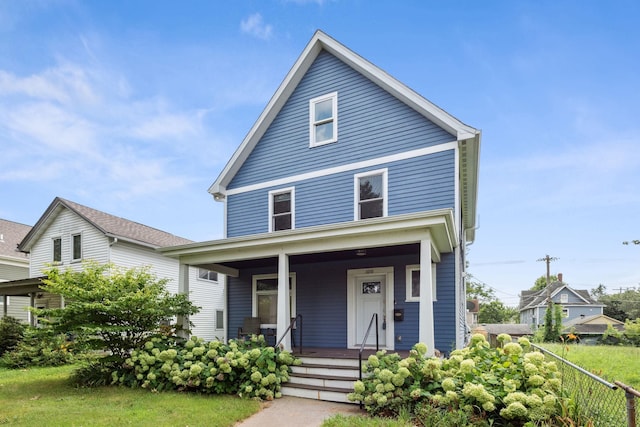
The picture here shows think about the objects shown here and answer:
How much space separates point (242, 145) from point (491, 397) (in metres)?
9.29

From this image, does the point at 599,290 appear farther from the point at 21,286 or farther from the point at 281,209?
the point at 21,286

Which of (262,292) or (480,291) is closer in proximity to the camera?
(262,292)

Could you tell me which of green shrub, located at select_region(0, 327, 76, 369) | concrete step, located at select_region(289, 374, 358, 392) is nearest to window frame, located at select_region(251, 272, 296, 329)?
concrete step, located at select_region(289, 374, 358, 392)

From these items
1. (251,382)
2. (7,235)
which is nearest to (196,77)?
(251,382)

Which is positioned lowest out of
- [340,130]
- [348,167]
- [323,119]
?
[348,167]

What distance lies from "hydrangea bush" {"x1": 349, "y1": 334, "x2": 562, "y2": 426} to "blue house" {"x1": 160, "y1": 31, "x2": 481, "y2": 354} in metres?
1.76

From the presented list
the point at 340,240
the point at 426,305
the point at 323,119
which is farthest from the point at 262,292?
the point at 426,305

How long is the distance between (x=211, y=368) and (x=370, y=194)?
5.59 metres

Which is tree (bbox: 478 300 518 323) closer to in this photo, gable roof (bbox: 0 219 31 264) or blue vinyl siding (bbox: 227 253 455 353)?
blue vinyl siding (bbox: 227 253 455 353)

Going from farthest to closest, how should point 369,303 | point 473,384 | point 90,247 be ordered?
point 90,247 → point 369,303 → point 473,384

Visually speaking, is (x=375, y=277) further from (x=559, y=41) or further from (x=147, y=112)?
(x=147, y=112)

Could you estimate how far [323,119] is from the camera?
11.2 m

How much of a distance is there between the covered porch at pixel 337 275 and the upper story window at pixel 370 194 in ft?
3.75

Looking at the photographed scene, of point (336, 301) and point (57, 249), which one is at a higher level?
point (57, 249)
